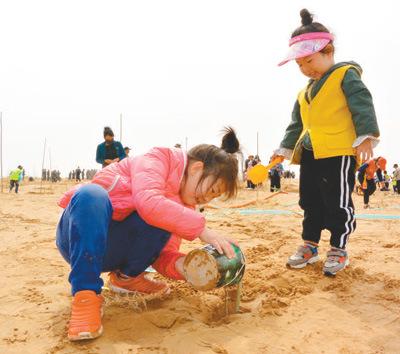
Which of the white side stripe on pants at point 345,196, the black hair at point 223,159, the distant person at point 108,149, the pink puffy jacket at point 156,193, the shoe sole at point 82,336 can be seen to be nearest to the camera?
the shoe sole at point 82,336

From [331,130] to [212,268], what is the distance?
47.9 inches

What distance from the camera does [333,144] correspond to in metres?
2.24

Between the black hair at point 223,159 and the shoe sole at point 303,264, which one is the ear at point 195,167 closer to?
the black hair at point 223,159

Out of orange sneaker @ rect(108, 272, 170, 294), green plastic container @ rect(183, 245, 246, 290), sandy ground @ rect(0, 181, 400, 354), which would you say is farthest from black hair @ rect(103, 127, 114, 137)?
green plastic container @ rect(183, 245, 246, 290)

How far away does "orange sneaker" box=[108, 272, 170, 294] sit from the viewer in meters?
1.90

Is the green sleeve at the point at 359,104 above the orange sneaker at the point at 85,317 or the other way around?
above

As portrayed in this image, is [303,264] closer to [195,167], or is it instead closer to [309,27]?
[195,167]

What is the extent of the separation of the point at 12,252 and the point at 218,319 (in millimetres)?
2017

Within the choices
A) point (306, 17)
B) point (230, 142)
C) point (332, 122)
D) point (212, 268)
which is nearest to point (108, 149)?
point (306, 17)

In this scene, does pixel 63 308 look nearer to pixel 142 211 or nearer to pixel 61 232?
pixel 61 232

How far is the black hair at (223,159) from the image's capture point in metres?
1.66

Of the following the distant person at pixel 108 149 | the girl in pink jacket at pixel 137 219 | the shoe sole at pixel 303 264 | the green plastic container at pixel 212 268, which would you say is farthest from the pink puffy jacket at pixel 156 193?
the distant person at pixel 108 149

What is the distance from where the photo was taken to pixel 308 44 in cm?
229

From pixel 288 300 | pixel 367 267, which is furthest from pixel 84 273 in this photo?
pixel 367 267
